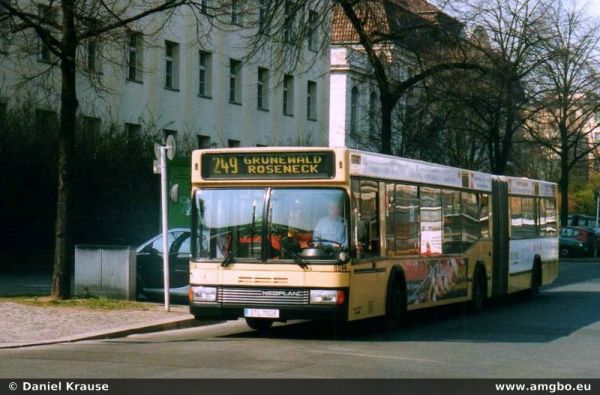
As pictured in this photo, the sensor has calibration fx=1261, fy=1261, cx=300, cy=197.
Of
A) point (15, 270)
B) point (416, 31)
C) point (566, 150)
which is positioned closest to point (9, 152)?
point (15, 270)

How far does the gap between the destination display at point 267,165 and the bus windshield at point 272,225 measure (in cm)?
22

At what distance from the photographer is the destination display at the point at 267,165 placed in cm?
1691

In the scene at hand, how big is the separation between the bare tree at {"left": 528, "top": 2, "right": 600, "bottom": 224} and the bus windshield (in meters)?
18.5

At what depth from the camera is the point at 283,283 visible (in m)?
16.7

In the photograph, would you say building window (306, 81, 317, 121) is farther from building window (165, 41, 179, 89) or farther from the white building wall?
building window (165, 41, 179, 89)

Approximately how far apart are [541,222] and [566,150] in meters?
29.3

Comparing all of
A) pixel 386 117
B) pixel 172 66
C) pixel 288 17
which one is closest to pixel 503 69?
pixel 386 117

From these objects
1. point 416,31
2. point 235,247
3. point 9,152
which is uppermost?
point 416,31

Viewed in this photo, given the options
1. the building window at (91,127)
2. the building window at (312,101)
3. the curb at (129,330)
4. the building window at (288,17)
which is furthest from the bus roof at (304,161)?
the building window at (312,101)

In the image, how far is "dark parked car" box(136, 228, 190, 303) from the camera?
23156mm

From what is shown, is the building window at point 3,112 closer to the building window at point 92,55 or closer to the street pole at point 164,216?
the building window at point 92,55

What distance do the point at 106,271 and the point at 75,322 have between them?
4.16m

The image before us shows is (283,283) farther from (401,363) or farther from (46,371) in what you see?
(46,371)

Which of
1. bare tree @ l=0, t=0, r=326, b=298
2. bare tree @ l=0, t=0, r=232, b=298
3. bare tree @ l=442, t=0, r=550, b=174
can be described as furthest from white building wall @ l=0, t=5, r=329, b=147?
bare tree @ l=0, t=0, r=232, b=298
